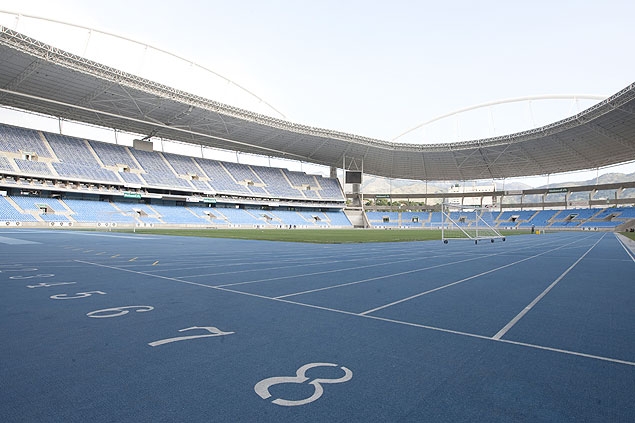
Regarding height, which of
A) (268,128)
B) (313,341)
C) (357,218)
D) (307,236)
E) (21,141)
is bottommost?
(307,236)

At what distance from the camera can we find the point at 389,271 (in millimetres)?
9617

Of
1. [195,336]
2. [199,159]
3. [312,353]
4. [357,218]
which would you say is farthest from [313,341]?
[357,218]

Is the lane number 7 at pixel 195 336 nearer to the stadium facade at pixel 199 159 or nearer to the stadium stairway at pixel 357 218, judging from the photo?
the stadium facade at pixel 199 159

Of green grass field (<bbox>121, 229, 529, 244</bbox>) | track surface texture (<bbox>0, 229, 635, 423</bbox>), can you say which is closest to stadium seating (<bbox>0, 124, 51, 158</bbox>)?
green grass field (<bbox>121, 229, 529, 244</bbox>)

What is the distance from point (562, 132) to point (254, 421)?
55632 mm

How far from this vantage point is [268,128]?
5188cm

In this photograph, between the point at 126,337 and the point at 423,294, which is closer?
the point at 126,337

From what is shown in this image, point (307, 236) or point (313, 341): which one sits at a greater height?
point (313, 341)

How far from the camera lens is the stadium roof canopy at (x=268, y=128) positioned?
112 ft

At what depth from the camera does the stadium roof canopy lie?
112 ft

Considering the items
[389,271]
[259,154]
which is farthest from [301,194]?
[389,271]

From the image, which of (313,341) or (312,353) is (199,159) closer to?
(313,341)

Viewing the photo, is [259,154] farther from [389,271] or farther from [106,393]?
[106,393]

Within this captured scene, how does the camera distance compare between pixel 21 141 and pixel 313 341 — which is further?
pixel 21 141
